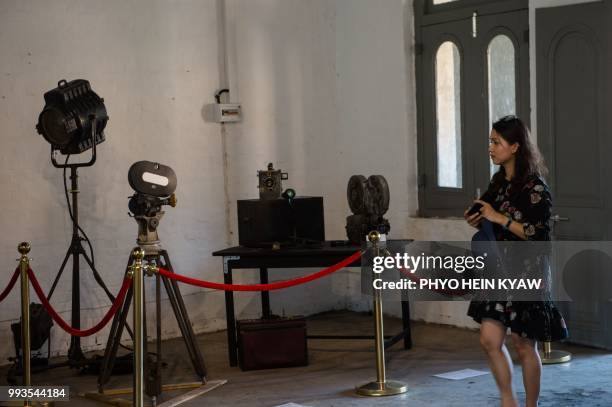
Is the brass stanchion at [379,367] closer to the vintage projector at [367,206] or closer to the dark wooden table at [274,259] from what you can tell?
the dark wooden table at [274,259]

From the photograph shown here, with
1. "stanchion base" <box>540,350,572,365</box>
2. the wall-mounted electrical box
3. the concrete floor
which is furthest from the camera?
the wall-mounted electrical box

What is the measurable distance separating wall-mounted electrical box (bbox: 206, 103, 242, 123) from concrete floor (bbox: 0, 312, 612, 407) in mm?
1760

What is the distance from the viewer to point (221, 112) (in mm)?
7887

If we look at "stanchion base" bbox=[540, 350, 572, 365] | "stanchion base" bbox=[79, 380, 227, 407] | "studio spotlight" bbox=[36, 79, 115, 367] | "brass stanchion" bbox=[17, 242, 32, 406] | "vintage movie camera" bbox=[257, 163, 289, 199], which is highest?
"studio spotlight" bbox=[36, 79, 115, 367]

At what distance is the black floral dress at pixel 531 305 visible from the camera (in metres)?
4.50

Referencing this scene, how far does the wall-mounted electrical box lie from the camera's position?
25.9 feet

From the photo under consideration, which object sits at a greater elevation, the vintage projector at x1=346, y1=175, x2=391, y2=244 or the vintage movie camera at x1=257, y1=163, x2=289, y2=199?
the vintage movie camera at x1=257, y1=163, x2=289, y2=199

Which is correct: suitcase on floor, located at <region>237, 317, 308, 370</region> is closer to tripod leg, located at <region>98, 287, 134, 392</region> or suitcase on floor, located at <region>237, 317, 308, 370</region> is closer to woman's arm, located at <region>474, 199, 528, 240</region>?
tripod leg, located at <region>98, 287, 134, 392</region>

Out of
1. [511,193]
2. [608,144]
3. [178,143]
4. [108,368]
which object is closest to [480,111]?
[608,144]

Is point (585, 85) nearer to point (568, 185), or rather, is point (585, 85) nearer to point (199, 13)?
point (568, 185)

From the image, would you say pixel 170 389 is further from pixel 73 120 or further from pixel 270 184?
pixel 73 120

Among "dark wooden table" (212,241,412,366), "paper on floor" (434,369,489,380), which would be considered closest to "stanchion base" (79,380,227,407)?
"dark wooden table" (212,241,412,366)

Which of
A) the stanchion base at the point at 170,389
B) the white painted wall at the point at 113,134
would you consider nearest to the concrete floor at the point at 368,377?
the stanchion base at the point at 170,389

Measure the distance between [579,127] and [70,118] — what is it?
10.9 feet
